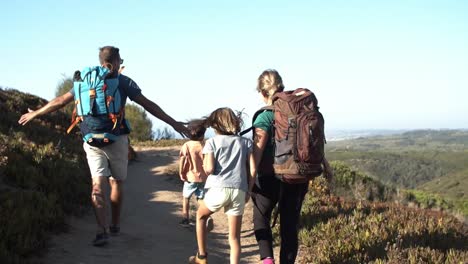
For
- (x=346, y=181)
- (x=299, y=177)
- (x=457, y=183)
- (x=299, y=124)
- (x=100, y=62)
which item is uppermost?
(x=100, y=62)

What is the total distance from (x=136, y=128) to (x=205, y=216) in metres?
24.3

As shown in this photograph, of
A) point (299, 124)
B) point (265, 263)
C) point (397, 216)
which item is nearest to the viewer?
point (299, 124)

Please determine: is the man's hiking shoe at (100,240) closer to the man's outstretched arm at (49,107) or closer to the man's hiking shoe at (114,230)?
the man's hiking shoe at (114,230)

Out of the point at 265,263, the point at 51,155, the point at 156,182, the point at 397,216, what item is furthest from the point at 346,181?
the point at 265,263

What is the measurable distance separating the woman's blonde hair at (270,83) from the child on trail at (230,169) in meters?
0.38

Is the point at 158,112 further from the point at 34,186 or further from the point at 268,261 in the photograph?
the point at 34,186

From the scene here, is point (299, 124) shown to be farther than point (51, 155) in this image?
No

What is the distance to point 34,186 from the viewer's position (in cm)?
712

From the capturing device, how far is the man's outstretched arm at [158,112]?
531 centimetres

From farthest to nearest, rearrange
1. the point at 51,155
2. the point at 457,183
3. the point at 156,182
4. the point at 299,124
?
the point at 457,183
the point at 156,182
the point at 51,155
the point at 299,124

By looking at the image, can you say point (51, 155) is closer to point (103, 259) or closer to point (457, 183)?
point (103, 259)

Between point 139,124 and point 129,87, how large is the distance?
23.6 metres

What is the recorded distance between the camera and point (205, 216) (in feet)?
15.3

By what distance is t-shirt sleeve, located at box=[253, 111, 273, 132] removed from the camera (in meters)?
4.43
